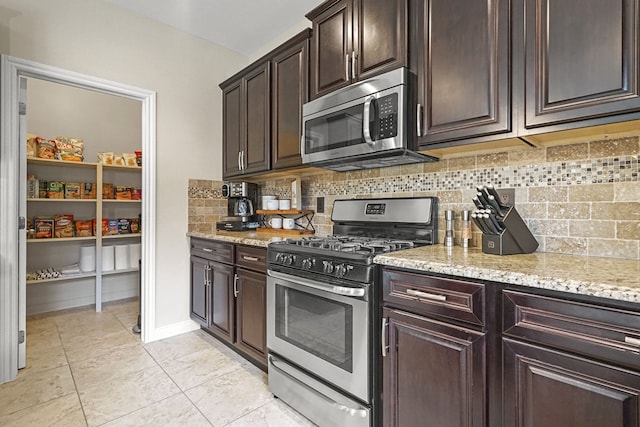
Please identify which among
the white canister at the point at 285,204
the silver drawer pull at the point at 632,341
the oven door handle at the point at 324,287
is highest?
the white canister at the point at 285,204

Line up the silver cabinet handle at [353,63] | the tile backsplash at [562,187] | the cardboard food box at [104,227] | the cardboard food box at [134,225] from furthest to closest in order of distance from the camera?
the cardboard food box at [134,225] → the cardboard food box at [104,227] → the silver cabinet handle at [353,63] → the tile backsplash at [562,187]

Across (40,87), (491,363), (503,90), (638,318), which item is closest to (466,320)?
(491,363)

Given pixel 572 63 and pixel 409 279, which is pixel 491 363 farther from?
pixel 572 63

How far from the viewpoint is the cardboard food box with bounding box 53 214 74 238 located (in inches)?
132

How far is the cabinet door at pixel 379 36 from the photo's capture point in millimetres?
1635

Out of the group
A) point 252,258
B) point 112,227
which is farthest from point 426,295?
point 112,227

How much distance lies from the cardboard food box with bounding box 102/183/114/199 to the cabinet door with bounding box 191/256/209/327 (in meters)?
1.61

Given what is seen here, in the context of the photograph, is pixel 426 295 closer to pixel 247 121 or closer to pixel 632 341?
pixel 632 341

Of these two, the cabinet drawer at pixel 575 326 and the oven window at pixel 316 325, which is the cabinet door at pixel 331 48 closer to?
the oven window at pixel 316 325

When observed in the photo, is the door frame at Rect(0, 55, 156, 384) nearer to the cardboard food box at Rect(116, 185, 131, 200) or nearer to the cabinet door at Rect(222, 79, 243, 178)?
the cabinet door at Rect(222, 79, 243, 178)

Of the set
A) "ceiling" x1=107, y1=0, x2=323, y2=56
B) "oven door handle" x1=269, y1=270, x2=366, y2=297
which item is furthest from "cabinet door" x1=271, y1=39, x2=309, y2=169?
"oven door handle" x1=269, y1=270, x2=366, y2=297

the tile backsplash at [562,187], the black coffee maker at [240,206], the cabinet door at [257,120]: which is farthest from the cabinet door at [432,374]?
the black coffee maker at [240,206]

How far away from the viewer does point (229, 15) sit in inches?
103

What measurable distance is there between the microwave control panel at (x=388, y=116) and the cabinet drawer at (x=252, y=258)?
102cm
